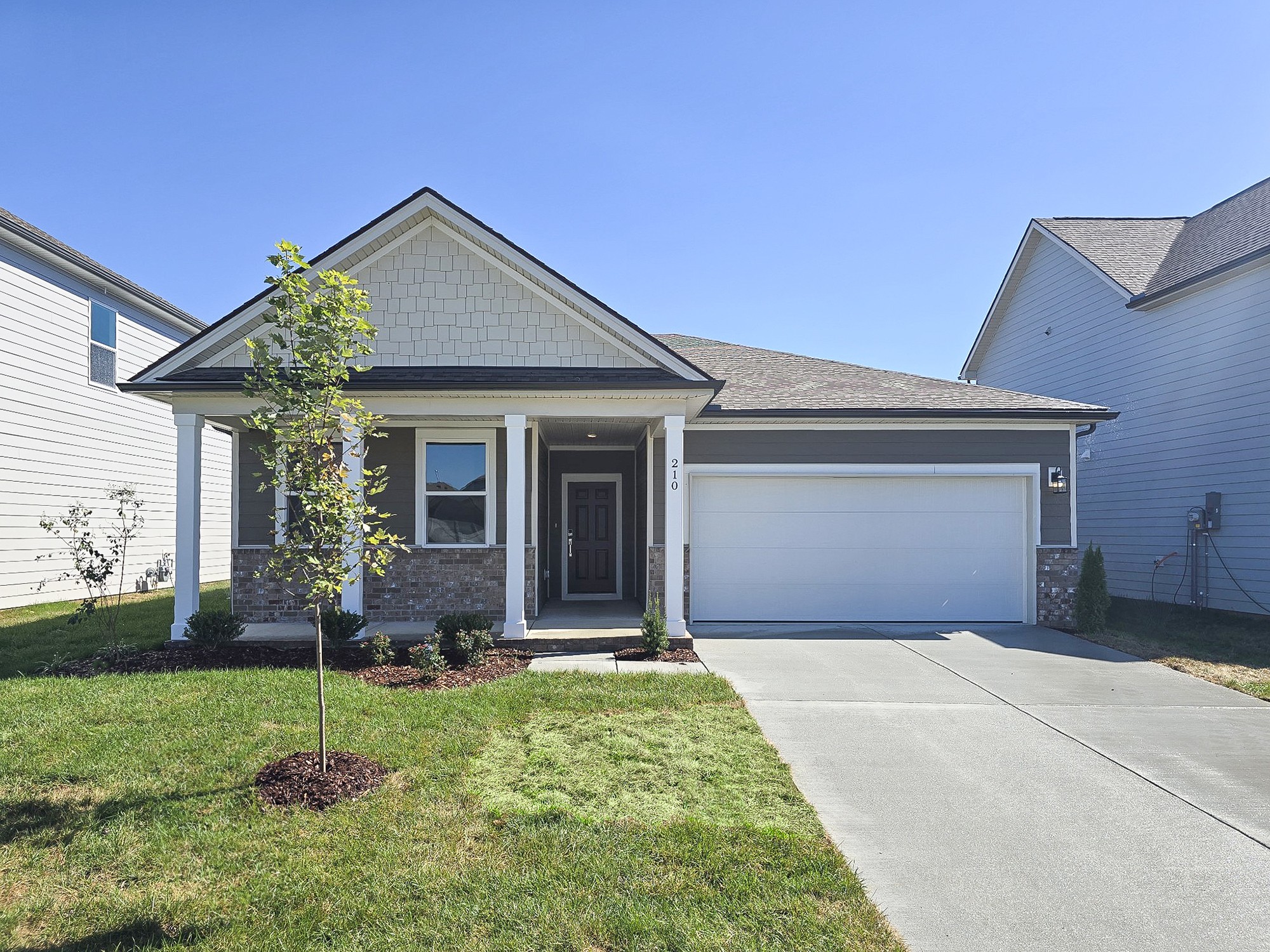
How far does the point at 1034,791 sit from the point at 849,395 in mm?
7568

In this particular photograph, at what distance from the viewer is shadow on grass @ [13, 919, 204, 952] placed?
121 inches

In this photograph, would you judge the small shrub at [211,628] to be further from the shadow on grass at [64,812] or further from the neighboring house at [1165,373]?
the neighboring house at [1165,373]

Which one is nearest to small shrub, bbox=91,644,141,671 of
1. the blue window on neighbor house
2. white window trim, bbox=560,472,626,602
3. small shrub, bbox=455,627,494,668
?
small shrub, bbox=455,627,494,668

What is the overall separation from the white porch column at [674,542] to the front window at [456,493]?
Result: 9.97 ft

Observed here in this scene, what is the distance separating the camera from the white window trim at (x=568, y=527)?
43.8ft

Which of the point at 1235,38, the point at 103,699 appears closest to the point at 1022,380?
the point at 1235,38

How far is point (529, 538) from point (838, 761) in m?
6.05

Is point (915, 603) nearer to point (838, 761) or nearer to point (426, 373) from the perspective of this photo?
point (838, 761)

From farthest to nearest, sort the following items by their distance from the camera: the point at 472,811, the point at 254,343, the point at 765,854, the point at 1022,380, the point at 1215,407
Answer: the point at 1022,380 → the point at 1215,407 → the point at 254,343 → the point at 472,811 → the point at 765,854

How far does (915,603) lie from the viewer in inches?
444

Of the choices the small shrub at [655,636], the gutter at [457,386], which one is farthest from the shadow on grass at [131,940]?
the gutter at [457,386]

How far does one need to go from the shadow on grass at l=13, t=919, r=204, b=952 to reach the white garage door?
863 cm

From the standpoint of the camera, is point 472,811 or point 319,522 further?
point 319,522

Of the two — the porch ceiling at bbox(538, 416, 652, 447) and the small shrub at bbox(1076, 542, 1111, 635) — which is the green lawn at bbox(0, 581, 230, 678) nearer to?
the porch ceiling at bbox(538, 416, 652, 447)
